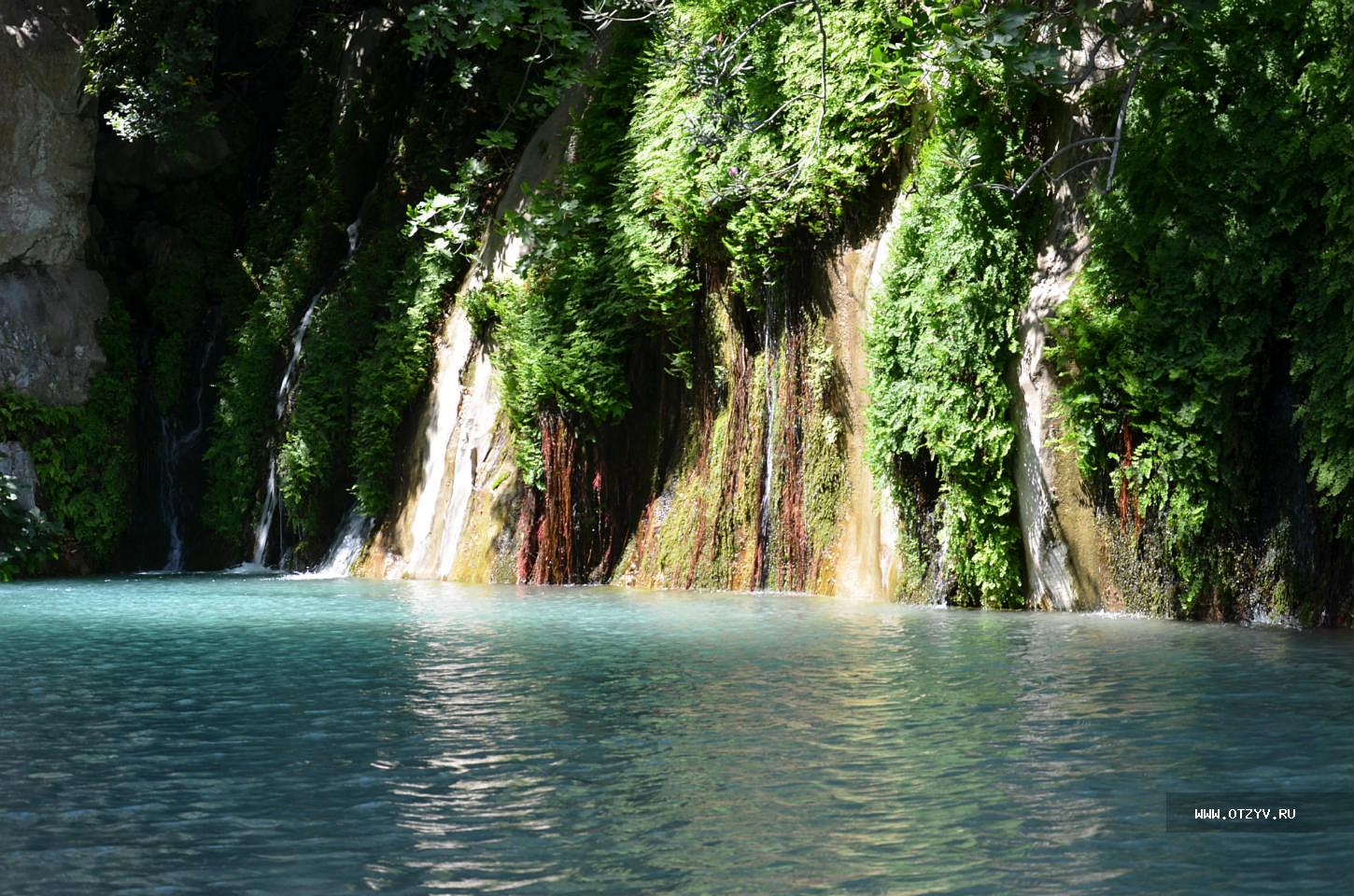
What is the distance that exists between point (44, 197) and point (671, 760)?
60.7 feet

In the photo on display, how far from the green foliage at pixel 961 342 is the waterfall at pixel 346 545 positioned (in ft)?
27.7

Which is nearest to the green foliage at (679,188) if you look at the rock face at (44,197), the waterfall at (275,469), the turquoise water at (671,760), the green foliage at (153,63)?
the waterfall at (275,469)

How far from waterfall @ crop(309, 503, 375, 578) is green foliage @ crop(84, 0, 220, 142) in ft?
21.6

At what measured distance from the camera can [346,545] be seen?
62.1ft

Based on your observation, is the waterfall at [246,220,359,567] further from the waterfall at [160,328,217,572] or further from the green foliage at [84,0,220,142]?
the green foliage at [84,0,220,142]

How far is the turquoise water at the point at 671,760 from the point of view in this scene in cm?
409

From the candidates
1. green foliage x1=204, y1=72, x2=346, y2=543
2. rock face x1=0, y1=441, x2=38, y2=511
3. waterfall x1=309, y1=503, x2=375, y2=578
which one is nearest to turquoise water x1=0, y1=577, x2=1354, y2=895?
waterfall x1=309, y1=503, x2=375, y2=578

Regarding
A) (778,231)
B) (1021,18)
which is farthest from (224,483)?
(1021,18)

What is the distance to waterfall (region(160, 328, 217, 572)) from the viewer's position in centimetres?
2150

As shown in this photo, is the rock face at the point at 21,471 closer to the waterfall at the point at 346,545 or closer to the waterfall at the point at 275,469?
the waterfall at the point at 275,469

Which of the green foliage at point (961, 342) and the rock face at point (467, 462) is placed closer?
the green foliage at point (961, 342)

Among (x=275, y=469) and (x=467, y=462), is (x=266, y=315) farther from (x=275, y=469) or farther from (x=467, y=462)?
(x=467, y=462)

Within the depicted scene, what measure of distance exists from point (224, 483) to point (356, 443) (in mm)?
3189

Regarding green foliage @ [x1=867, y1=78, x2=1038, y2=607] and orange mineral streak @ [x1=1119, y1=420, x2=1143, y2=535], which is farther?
green foliage @ [x1=867, y1=78, x2=1038, y2=607]
